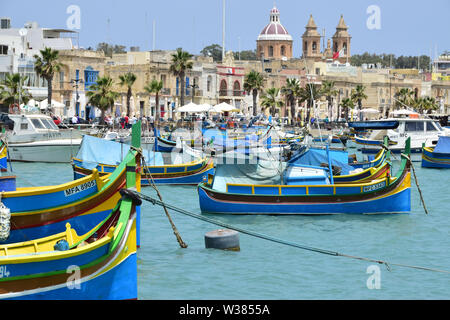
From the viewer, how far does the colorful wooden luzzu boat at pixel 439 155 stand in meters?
45.9

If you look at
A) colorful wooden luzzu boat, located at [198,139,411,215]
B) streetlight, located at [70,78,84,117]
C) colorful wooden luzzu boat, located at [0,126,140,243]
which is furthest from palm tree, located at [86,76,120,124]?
colorful wooden luzzu boat, located at [0,126,140,243]

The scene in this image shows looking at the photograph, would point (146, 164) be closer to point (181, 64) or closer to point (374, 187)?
point (374, 187)

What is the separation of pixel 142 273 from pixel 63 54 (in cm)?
5768

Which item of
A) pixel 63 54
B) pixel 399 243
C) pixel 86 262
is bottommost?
pixel 399 243

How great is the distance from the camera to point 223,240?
20.1 m

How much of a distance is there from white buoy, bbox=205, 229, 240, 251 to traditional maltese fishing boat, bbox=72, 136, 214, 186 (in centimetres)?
1013

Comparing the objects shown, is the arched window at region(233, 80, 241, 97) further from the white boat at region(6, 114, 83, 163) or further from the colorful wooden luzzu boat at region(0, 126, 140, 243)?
the colorful wooden luzzu boat at region(0, 126, 140, 243)

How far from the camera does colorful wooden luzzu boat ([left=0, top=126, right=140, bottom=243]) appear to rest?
54.1ft

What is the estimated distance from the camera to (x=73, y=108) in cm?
7256

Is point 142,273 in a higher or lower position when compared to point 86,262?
lower

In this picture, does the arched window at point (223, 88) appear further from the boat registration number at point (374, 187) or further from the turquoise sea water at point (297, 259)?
the boat registration number at point (374, 187)

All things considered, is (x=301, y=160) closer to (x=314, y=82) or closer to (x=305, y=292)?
(x=305, y=292)
